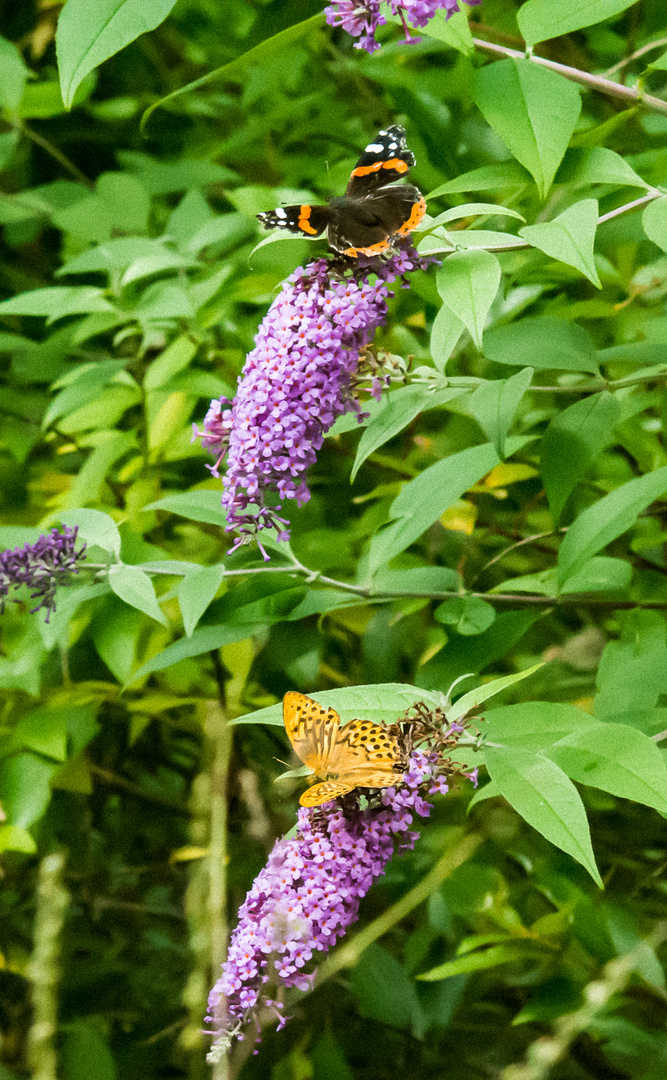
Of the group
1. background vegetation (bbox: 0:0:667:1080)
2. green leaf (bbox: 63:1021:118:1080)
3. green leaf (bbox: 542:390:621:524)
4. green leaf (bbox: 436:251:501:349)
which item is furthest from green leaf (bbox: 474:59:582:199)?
green leaf (bbox: 63:1021:118:1080)

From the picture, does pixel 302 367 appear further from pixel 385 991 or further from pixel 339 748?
pixel 385 991

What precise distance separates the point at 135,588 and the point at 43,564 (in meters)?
0.16

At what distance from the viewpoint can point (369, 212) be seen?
3.43 ft

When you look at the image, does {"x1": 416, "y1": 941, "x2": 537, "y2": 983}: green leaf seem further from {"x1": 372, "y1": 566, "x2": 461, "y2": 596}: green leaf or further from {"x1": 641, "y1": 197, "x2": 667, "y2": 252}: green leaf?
{"x1": 641, "y1": 197, "x2": 667, "y2": 252}: green leaf

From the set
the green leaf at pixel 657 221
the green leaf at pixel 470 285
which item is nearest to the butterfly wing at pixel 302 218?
the green leaf at pixel 470 285

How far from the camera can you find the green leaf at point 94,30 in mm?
975

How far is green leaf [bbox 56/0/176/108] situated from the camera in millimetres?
975

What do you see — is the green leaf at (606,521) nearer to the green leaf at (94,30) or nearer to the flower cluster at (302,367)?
the flower cluster at (302,367)

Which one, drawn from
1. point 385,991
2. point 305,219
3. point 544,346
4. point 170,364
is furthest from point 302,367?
point 385,991

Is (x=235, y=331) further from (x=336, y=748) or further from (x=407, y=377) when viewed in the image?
(x=336, y=748)

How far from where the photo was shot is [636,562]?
1757 mm

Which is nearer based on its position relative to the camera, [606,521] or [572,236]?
[572,236]

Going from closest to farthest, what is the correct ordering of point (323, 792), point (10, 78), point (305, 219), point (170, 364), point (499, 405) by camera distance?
point (323, 792) → point (305, 219) → point (499, 405) → point (170, 364) → point (10, 78)

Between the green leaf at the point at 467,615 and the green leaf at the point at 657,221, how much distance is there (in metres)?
0.57
